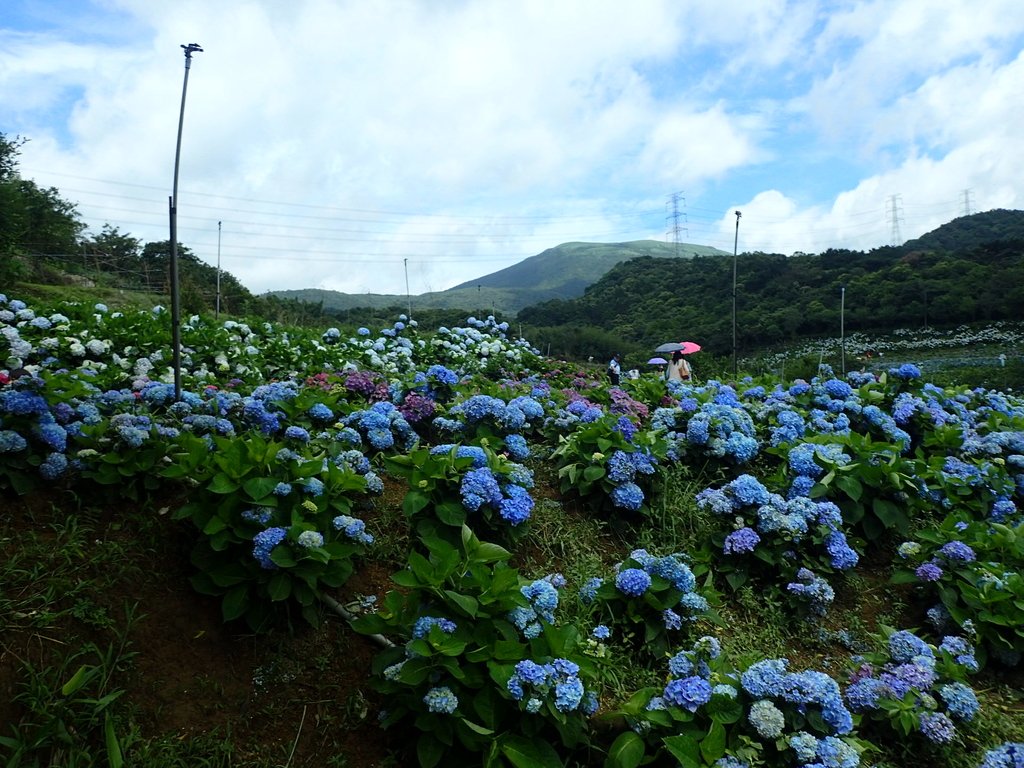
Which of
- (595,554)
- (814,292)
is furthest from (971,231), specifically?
(595,554)

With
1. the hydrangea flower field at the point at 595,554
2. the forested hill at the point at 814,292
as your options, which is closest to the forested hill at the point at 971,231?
the forested hill at the point at 814,292

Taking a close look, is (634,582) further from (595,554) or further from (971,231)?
(971,231)

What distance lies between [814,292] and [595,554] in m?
38.5

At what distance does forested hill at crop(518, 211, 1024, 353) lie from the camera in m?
24.5

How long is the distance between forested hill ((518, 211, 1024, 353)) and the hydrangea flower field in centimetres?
2184

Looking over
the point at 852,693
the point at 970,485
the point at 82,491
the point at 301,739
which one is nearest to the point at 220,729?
the point at 301,739

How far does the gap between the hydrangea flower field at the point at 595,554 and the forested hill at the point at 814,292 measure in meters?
21.8

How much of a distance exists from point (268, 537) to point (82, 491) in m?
1.11

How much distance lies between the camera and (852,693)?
7.84 ft

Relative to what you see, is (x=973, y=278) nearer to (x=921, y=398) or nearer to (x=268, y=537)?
(x=921, y=398)

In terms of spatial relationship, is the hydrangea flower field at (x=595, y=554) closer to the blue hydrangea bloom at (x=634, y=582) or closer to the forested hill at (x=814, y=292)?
the blue hydrangea bloom at (x=634, y=582)

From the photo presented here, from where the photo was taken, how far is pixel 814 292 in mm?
37250

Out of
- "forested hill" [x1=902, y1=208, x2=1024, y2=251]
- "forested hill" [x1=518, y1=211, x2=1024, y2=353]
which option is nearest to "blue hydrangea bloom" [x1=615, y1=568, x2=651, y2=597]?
"forested hill" [x1=518, y1=211, x2=1024, y2=353]

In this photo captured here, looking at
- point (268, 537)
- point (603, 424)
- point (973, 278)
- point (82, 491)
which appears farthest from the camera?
point (973, 278)
